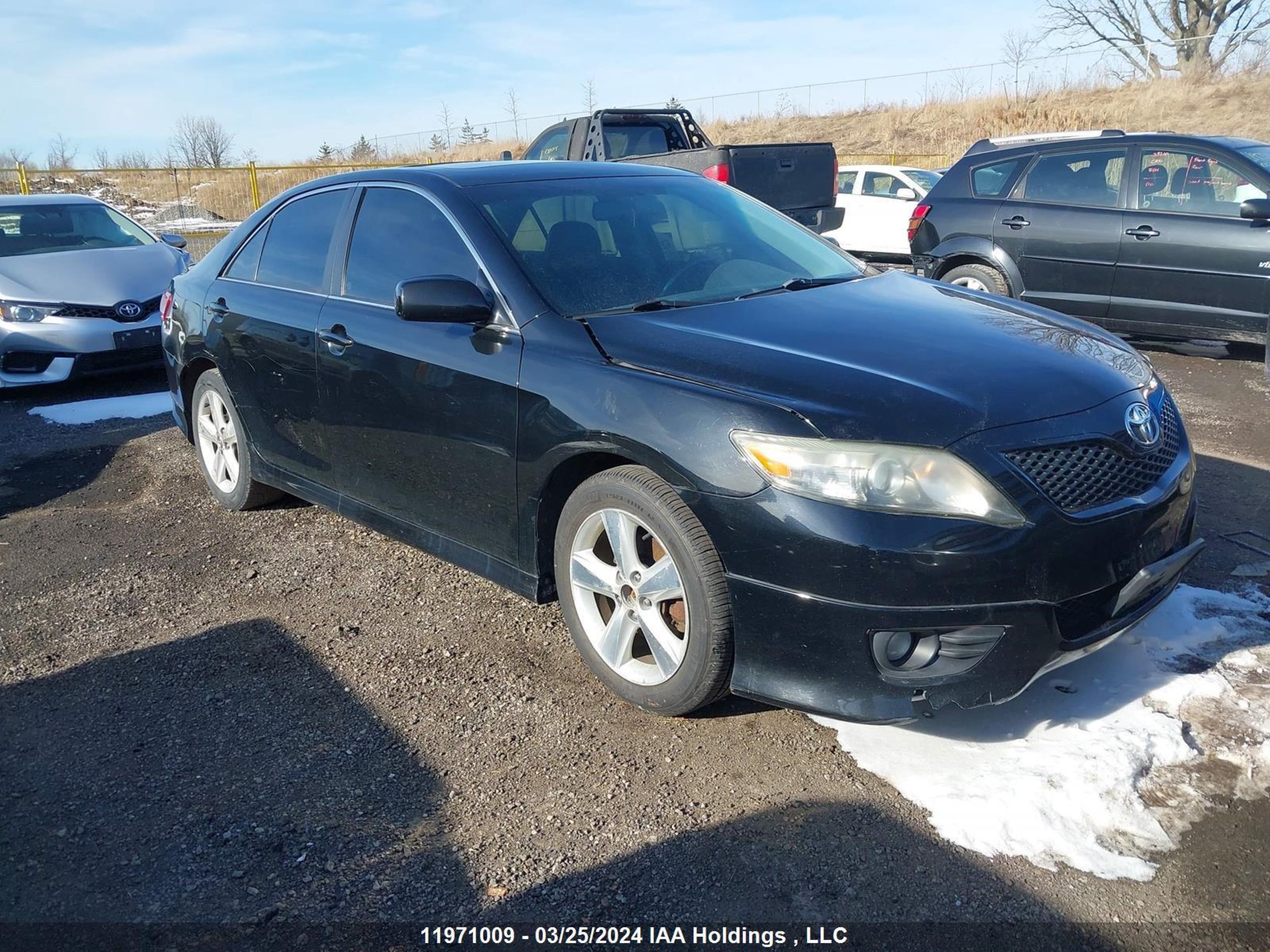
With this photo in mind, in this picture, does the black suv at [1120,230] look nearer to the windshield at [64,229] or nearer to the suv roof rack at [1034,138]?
the suv roof rack at [1034,138]

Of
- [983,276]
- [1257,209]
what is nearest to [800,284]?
[1257,209]

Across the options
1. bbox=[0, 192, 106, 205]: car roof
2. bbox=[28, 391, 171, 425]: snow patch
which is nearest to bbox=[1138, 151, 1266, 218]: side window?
bbox=[28, 391, 171, 425]: snow patch

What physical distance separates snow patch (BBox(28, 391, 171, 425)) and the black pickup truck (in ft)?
14.8

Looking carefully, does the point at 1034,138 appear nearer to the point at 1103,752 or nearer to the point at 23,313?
the point at 1103,752

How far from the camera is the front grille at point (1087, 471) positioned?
8.86 ft

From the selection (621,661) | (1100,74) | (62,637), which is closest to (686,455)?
(621,661)

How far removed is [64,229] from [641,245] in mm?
7410

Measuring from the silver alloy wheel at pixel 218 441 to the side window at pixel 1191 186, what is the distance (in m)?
6.79

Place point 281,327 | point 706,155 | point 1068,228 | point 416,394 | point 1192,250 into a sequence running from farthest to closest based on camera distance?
1. point 706,155
2. point 1068,228
3. point 1192,250
4. point 281,327
5. point 416,394

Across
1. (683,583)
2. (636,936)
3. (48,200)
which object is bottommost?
(636,936)

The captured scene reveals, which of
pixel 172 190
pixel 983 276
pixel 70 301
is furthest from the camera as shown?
pixel 172 190

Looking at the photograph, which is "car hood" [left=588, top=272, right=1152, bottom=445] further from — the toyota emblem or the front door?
the front door

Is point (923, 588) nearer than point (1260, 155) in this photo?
Yes

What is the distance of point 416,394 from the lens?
12.1 ft
